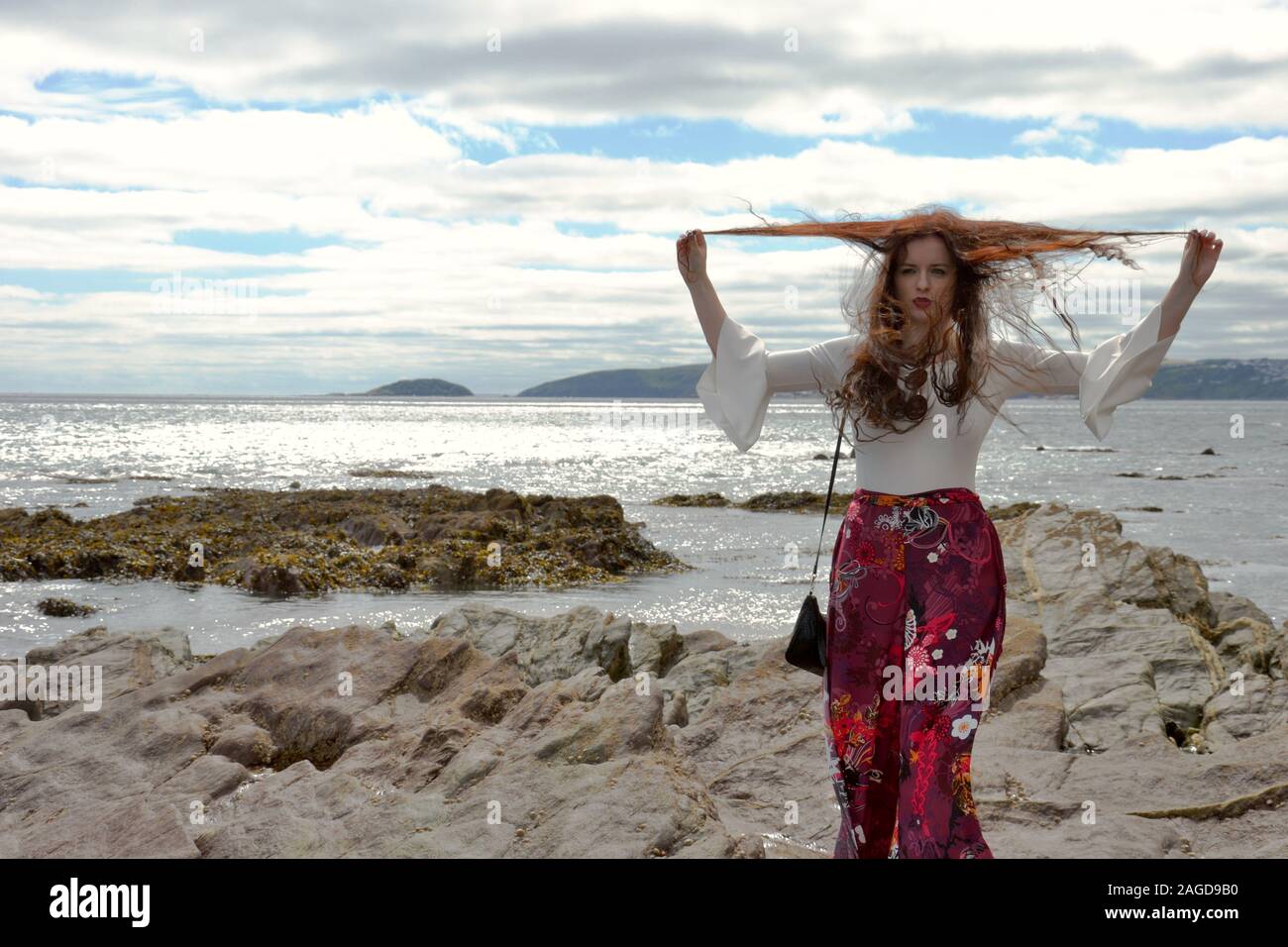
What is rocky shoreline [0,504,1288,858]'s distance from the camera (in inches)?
202

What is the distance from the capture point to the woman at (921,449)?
12.4 ft

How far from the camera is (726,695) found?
23.9 feet

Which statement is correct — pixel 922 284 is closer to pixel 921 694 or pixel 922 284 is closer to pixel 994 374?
pixel 994 374

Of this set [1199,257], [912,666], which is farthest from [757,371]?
[1199,257]

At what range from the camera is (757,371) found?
4.09m

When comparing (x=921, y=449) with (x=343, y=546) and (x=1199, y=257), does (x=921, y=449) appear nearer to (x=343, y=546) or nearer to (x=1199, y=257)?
(x=1199, y=257)

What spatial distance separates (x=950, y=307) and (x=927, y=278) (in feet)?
0.46

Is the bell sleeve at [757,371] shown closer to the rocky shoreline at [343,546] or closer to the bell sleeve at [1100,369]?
the bell sleeve at [1100,369]

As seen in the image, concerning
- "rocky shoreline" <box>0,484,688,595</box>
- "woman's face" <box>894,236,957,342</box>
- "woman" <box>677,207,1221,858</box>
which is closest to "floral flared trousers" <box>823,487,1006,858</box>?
"woman" <box>677,207,1221,858</box>

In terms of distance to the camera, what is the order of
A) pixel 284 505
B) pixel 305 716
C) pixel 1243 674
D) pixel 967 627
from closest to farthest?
pixel 967 627, pixel 305 716, pixel 1243 674, pixel 284 505

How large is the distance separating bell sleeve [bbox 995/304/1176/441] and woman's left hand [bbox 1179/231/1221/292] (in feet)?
0.51
